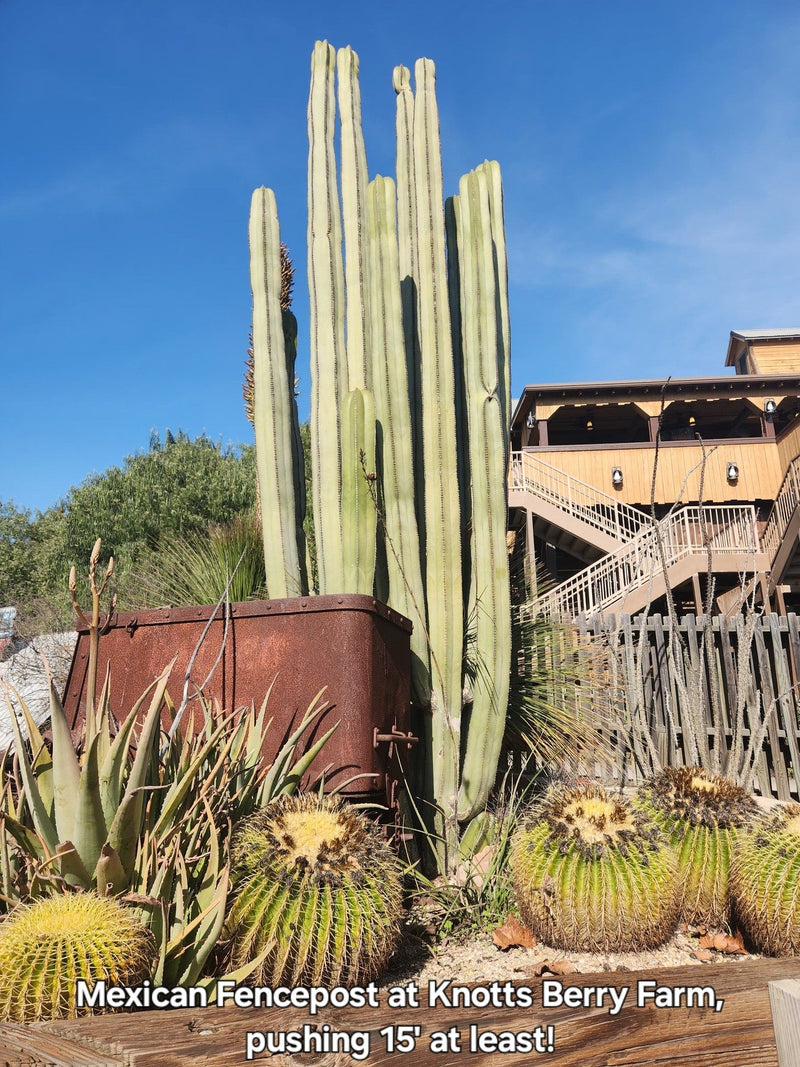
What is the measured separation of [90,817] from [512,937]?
2063mm

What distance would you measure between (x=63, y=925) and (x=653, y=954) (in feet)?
8.39

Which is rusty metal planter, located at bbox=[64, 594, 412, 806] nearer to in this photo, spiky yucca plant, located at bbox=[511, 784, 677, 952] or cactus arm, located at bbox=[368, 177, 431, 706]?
cactus arm, located at bbox=[368, 177, 431, 706]

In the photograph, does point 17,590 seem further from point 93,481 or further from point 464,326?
point 464,326

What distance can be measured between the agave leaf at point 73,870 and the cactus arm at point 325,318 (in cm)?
241

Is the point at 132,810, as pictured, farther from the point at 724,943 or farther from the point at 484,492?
the point at 484,492

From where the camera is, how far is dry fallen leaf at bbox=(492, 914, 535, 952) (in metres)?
3.29

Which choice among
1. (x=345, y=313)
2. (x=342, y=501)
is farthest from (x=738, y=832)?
(x=345, y=313)

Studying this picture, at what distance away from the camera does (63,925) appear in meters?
1.79

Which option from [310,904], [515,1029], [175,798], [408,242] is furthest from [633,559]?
[515,1029]

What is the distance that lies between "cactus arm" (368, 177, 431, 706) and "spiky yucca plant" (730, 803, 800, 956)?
1.82m

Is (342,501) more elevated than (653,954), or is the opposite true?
(342,501)

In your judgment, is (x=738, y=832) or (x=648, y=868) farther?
(x=738, y=832)

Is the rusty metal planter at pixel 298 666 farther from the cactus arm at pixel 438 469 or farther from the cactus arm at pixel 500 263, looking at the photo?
the cactus arm at pixel 500 263

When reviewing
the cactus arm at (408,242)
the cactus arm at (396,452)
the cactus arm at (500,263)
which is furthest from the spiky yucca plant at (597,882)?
the cactus arm at (500,263)
